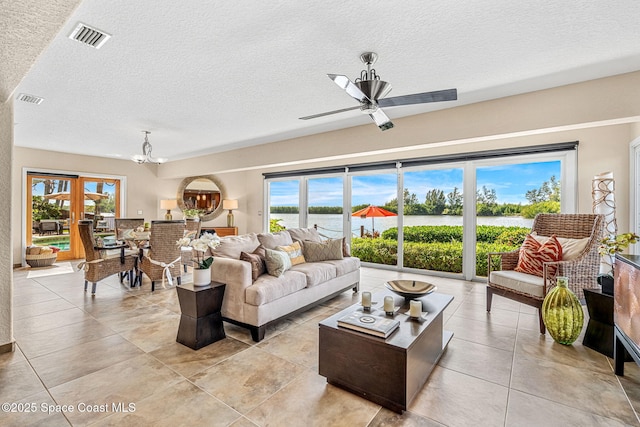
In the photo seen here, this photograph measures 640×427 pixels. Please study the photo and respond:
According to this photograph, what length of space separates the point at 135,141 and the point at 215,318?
15.5 feet

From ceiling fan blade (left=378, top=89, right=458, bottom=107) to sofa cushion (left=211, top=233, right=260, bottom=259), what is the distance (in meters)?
2.16

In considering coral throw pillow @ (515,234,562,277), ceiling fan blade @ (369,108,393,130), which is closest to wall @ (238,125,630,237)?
coral throw pillow @ (515,234,562,277)

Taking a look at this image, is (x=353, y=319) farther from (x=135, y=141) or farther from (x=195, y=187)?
(x=195, y=187)

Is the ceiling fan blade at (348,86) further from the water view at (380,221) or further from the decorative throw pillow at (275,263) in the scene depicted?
the water view at (380,221)

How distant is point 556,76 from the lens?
10.1ft

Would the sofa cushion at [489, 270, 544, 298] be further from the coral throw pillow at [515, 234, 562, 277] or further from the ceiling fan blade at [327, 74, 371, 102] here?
the ceiling fan blade at [327, 74, 371, 102]

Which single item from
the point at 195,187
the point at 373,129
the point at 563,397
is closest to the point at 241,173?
the point at 195,187

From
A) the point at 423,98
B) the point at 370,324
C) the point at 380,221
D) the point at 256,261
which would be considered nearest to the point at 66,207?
the point at 256,261

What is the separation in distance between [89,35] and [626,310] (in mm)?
4506

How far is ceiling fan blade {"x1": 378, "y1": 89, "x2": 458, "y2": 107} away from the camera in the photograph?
95.3 inches

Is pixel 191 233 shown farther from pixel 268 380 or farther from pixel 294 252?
pixel 268 380

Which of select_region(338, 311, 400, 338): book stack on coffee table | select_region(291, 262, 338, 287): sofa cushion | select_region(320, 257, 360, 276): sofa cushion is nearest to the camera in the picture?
select_region(338, 311, 400, 338): book stack on coffee table

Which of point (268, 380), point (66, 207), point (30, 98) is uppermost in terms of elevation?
point (30, 98)

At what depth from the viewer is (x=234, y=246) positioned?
3.39 m
